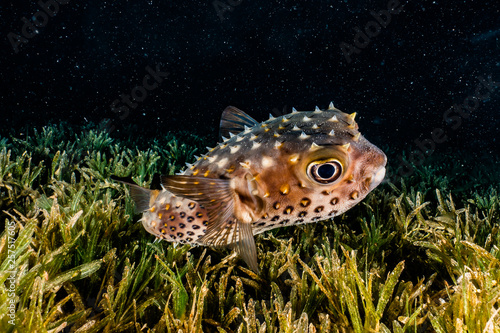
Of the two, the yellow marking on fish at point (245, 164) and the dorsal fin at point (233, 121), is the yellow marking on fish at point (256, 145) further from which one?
the dorsal fin at point (233, 121)

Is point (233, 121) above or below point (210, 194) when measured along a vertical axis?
above

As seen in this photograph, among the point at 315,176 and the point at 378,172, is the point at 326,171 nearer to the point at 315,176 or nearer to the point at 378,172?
the point at 315,176

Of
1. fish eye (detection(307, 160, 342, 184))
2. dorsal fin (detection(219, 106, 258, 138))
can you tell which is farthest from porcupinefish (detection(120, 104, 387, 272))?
dorsal fin (detection(219, 106, 258, 138))

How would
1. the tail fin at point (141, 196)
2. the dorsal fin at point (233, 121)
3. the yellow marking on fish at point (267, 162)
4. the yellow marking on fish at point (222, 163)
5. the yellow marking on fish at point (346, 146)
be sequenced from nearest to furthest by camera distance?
the yellow marking on fish at point (346, 146) → the yellow marking on fish at point (267, 162) → the yellow marking on fish at point (222, 163) → the tail fin at point (141, 196) → the dorsal fin at point (233, 121)

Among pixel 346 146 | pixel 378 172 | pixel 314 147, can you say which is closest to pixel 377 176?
pixel 378 172

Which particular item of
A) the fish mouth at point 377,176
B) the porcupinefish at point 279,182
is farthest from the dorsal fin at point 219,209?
the fish mouth at point 377,176

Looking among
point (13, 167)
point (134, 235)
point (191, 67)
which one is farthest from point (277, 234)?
point (191, 67)

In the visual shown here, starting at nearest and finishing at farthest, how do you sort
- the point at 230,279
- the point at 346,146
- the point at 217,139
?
the point at 346,146 < the point at 230,279 < the point at 217,139
